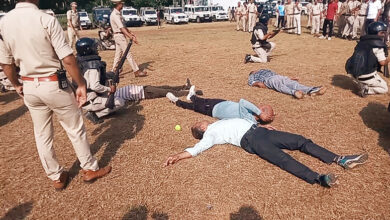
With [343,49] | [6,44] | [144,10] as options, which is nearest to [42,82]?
[6,44]

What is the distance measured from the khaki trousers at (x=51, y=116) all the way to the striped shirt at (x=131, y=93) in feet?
9.81

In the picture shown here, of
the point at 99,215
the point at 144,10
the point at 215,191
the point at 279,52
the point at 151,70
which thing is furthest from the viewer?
the point at 144,10

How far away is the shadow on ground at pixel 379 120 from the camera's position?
4.17 m

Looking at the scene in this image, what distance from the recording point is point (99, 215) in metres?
3.00

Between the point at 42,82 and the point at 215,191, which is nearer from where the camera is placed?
the point at 42,82

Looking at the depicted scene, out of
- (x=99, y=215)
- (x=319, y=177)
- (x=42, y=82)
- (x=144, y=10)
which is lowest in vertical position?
(x=99, y=215)

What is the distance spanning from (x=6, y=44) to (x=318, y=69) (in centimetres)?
809

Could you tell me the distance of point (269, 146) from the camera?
144 inches

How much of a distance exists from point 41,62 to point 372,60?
6117 millimetres

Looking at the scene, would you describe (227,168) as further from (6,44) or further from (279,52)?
(279,52)

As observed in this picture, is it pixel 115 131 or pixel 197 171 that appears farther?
pixel 115 131

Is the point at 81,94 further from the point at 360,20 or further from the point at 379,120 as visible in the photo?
the point at 360,20

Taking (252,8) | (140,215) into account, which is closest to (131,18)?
(252,8)

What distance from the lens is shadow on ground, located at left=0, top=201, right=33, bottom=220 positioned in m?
3.02
